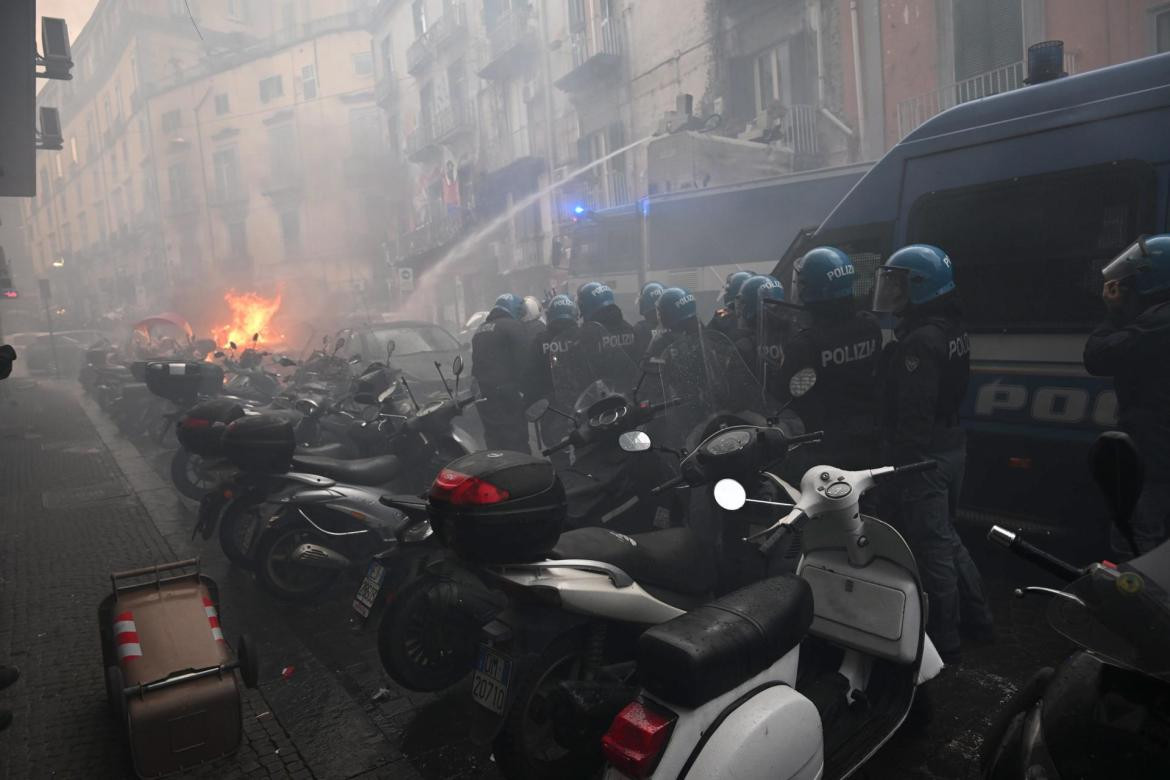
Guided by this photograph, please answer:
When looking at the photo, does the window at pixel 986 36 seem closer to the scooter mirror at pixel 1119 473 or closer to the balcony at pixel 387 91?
the scooter mirror at pixel 1119 473

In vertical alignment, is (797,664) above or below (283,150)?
below

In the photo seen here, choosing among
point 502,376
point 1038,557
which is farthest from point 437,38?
point 1038,557

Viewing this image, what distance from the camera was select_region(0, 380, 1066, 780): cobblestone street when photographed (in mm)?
3377

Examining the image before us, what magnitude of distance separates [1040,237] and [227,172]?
53875mm

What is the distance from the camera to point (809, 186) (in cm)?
1270

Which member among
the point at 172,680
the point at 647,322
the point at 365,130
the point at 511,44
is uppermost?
the point at 365,130

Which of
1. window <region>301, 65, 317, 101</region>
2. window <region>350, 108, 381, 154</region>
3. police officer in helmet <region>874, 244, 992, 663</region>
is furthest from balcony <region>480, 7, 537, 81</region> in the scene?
police officer in helmet <region>874, 244, 992, 663</region>

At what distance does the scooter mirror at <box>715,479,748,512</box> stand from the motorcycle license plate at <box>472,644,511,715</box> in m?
0.91

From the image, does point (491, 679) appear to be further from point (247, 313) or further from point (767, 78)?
point (247, 313)

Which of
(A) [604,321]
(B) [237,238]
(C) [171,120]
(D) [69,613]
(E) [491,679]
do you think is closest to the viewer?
(E) [491,679]

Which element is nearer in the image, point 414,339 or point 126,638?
point 126,638

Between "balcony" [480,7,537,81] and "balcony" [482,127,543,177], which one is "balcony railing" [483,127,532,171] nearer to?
"balcony" [482,127,543,177]

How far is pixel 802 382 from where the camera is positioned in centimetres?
369

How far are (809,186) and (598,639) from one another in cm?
1116
